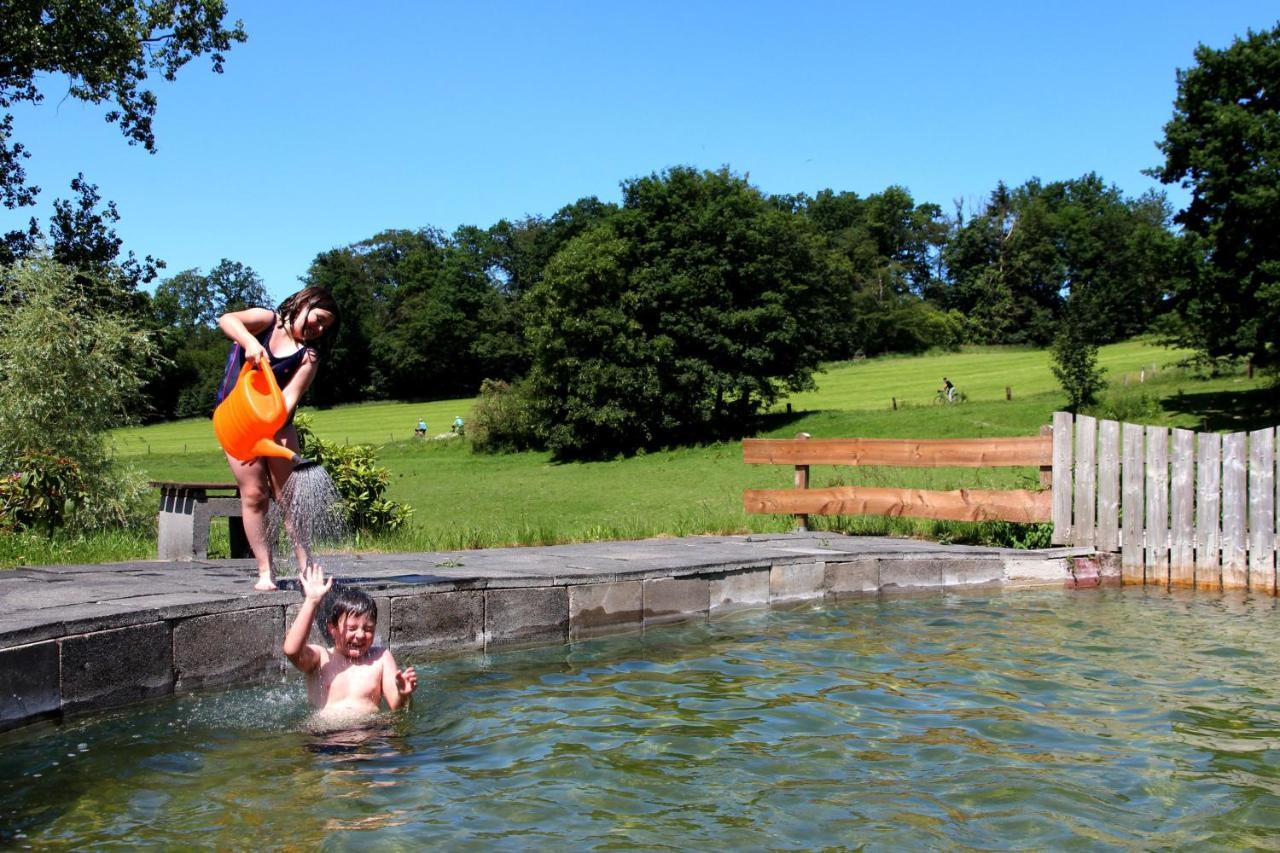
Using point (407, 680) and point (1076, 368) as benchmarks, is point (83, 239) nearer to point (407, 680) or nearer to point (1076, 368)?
point (407, 680)

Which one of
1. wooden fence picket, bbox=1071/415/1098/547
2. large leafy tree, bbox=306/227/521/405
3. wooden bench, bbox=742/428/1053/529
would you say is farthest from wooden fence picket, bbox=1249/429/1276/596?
large leafy tree, bbox=306/227/521/405

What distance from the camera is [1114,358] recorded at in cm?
5862

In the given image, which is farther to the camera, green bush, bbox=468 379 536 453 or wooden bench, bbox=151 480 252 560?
green bush, bbox=468 379 536 453

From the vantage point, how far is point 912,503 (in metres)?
12.0

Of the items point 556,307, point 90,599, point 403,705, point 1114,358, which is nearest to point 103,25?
point 90,599

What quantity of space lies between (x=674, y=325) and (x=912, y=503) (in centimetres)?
3184

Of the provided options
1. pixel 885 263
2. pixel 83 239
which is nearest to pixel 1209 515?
pixel 83 239

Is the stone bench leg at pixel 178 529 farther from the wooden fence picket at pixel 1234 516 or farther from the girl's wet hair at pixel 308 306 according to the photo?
the wooden fence picket at pixel 1234 516

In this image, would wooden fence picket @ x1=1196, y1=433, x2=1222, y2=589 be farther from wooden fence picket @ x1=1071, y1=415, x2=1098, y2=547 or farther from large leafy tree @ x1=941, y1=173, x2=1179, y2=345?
large leafy tree @ x1=941, y1=173, x2=1179, y2=345

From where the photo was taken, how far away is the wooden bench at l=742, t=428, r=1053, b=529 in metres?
11.2

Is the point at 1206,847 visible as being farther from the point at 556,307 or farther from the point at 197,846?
the point at 556,307

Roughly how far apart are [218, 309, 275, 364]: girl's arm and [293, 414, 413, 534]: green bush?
6.68 m

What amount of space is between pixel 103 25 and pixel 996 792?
2082 centimetres

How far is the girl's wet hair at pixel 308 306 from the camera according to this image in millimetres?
6676
